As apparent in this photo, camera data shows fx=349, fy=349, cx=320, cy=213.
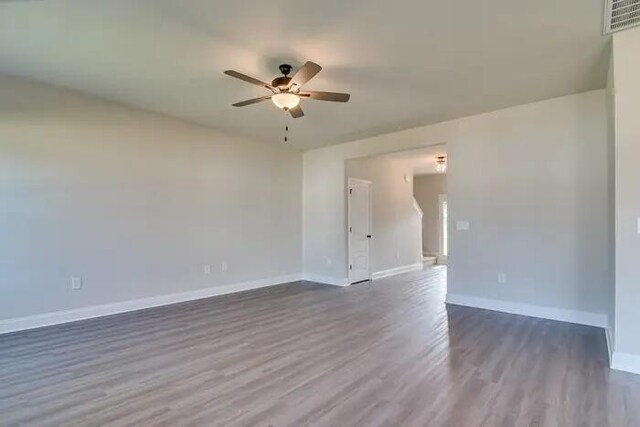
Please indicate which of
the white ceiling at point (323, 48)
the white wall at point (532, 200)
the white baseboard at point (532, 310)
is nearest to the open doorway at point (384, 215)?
the white wall at point (532, 200)

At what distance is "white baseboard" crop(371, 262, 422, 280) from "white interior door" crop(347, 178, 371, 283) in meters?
0.26

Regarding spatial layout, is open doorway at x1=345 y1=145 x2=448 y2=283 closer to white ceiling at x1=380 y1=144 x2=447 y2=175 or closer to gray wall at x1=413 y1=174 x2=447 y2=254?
white ceiling at x1=380 y1=144 x2=447 y2=175

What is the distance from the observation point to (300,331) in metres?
3.83

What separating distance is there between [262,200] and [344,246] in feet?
5.74

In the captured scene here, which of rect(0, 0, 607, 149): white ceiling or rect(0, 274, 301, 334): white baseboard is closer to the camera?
rect(0, 0, 607, 149): white ceiling

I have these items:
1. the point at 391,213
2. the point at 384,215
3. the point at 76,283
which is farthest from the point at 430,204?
the point at 76,283

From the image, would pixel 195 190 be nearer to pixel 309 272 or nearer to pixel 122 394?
pixel 309 272

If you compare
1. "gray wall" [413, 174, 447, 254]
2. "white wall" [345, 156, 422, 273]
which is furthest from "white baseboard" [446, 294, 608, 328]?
"gray wall" [413, 174, 447, 254]

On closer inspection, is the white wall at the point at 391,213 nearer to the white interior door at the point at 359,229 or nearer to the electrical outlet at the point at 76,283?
the white interior door at the point at 359,229

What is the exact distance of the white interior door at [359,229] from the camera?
6.65 metres

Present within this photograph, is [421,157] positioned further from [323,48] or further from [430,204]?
[323,48]

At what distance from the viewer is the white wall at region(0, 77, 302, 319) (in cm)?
382

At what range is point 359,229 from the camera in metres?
6.85

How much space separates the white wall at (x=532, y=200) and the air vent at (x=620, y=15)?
1.51 metres
